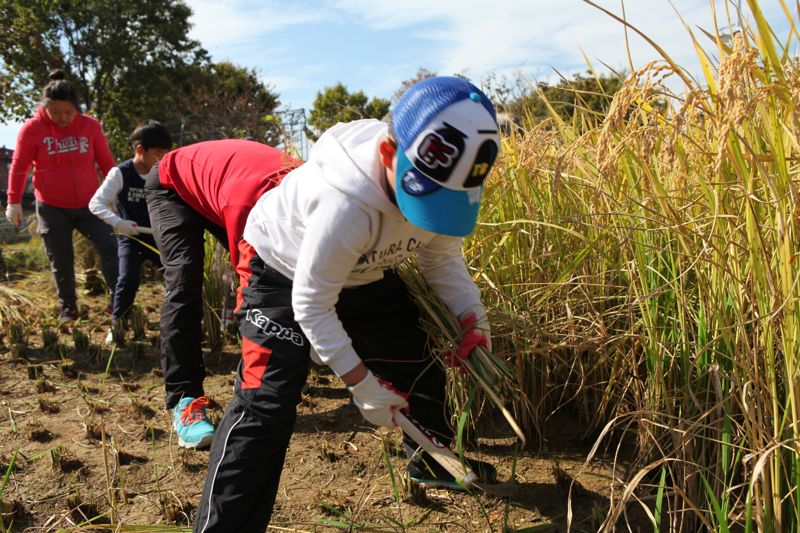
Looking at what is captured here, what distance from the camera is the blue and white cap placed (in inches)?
61.0

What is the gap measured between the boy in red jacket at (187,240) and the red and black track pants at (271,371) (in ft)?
1.94

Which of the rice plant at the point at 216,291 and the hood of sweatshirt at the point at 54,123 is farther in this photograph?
the hood of sweatshirt at the point at 54,123

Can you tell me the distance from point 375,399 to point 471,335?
40 cm

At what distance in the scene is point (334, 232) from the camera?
1701mm

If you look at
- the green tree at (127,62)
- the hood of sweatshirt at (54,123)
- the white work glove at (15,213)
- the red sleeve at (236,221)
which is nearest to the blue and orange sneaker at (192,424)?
the red sleeve at (236,221)

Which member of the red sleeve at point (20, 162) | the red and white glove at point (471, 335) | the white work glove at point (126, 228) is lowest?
the red and white glove at point (471, 335)

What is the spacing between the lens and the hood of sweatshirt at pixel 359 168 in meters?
1.71

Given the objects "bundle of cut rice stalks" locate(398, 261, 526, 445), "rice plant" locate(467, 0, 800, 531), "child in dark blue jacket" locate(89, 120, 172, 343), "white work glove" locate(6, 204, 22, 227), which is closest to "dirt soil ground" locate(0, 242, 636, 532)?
"rice plant" locate(467, 0, 800, 531)

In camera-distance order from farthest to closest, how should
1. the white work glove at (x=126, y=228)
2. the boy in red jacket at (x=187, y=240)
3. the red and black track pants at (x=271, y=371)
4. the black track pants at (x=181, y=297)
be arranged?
the white work glove at (x=126, y=228), the black track pants at (x=181, y=297), the boy in red jacket at (x=187, y=240), the red and black track pants at (x=271, y=371)

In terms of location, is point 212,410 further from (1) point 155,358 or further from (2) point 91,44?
(2) point 91,44

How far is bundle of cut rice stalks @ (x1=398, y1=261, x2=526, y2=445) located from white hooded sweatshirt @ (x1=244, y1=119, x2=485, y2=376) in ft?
0.87

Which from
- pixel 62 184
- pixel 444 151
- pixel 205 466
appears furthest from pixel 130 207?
pixel 444 151

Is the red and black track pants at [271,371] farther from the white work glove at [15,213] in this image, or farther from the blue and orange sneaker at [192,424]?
the white work glove at [15,213]

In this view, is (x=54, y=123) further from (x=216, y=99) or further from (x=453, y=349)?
(x=216, y=99)
